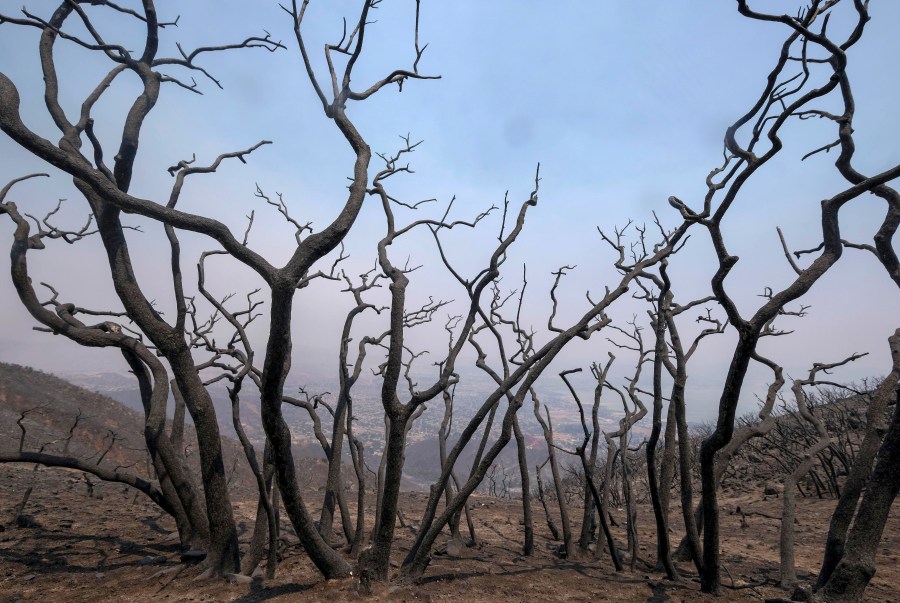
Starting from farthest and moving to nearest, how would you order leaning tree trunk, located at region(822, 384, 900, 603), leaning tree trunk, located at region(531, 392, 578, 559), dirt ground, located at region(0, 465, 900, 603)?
1. leaning tree trunk, located at region(531, 392, 578, 559)
2. dirt ground, located at region(0, 465, 900, 603)
3. leaning tree trunk, located at region(822, 384, 900, 603)

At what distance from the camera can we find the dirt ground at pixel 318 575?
15.8 feet

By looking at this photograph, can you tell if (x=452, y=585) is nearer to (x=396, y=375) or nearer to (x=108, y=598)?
(x=396, y=375)

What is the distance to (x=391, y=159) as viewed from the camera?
6.14m

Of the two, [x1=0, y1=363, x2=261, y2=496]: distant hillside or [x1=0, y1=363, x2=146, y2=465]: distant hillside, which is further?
[x1=0, y1=363, x2=261, y2=496]: distant hillside

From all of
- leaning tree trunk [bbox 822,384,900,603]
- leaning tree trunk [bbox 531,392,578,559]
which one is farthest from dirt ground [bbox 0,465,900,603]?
leaning tree trunk [bbox 822,384,900,603]

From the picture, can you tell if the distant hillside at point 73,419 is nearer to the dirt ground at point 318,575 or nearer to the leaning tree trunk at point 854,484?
the dirt ground at point 318,575

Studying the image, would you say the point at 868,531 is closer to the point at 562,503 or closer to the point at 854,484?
the point at 854,484

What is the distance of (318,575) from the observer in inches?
213

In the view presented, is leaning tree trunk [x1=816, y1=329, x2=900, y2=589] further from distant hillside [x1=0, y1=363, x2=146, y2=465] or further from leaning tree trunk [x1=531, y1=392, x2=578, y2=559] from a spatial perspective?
distant hillside [x1=0, y1=363, x2=146, y2=465]

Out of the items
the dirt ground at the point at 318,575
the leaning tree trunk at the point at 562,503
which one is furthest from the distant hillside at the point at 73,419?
the leaning tree trunk at the point at 562,503

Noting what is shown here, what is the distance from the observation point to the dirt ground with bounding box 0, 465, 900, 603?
4.80m

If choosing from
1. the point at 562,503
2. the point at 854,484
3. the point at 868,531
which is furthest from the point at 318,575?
the point at 854,484

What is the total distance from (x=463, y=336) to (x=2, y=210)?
671 centimetres

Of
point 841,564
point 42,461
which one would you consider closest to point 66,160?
point 42,461
